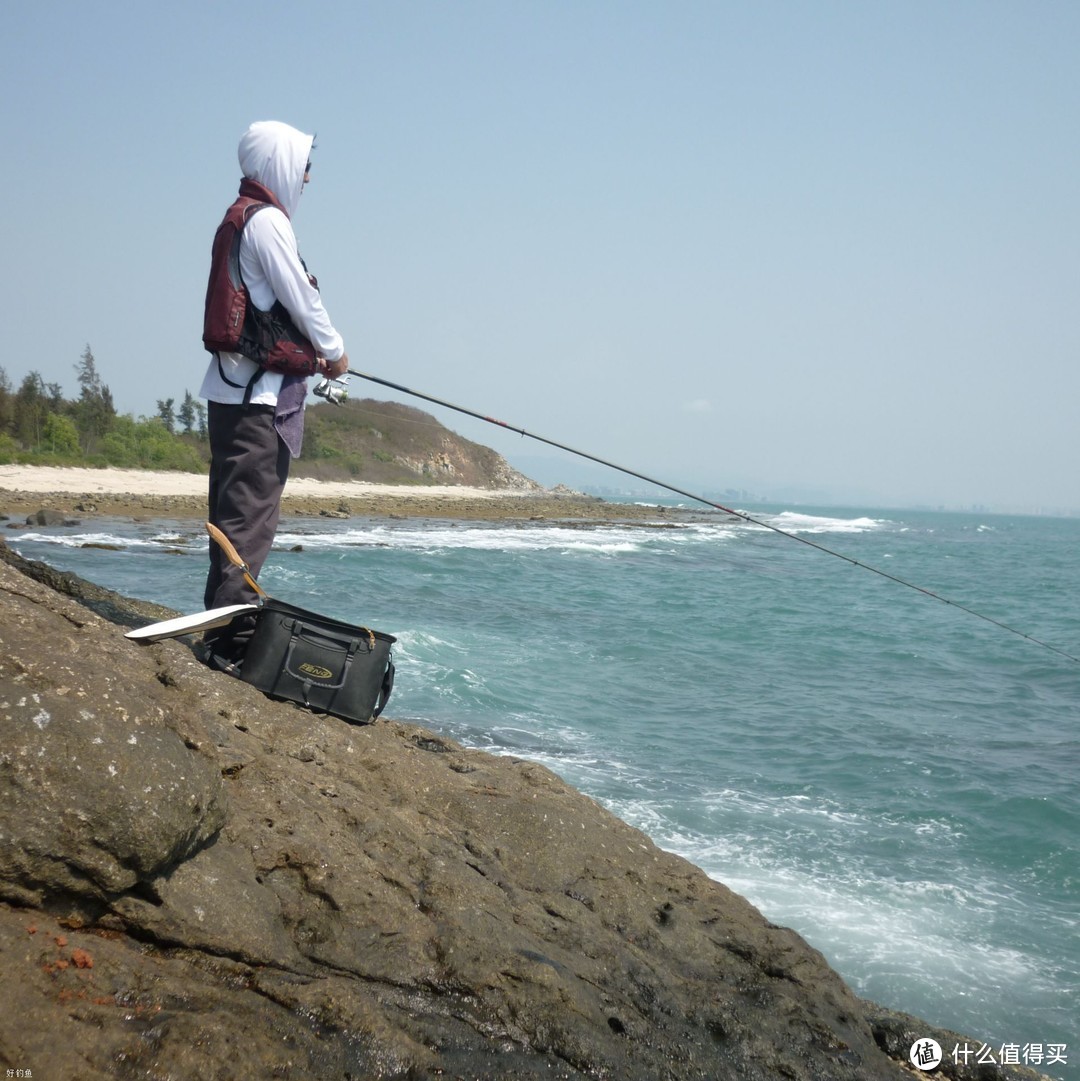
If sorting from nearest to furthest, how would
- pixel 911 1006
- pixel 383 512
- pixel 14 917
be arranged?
pixel 14 917
pixel 911 1006
pixel 383 512

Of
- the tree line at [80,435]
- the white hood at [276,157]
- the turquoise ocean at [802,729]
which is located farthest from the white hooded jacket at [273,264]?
the tree line at [80,435]

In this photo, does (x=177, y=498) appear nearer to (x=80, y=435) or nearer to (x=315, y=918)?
(x=80, y=435)

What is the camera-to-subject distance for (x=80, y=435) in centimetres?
4638

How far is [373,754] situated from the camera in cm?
376

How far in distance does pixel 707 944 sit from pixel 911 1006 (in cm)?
199

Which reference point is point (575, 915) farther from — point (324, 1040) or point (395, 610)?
point (395, 610)

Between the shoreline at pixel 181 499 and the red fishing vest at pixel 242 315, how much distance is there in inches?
774

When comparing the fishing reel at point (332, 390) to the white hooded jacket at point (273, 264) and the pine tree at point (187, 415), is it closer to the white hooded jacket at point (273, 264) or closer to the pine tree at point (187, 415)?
the white hooded jacket at point (273, 264)

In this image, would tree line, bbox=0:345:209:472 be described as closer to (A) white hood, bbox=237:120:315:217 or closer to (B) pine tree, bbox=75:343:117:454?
(B) pine tree, bbox=75:343:117:454

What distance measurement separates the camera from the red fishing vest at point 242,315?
3775mm

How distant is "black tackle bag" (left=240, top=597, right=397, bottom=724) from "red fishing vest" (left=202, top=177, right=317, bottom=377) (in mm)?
972

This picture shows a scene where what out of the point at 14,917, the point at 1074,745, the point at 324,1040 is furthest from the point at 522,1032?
the point at 1074,745

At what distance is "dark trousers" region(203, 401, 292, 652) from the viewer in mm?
3887

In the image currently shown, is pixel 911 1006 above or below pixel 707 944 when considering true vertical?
below
